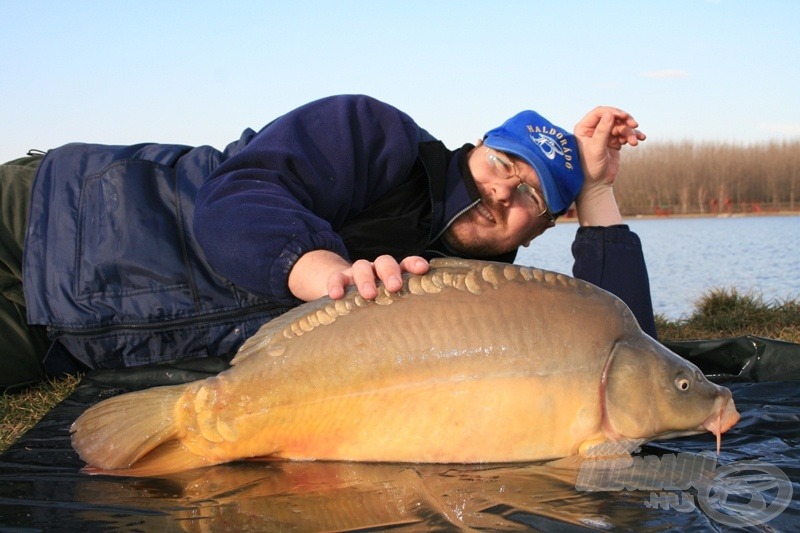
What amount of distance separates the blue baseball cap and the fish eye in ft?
3.72

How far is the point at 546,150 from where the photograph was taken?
116 inches

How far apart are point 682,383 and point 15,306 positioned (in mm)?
2282

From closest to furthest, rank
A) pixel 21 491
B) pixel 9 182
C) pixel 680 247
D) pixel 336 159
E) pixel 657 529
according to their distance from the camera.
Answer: pixel 657 529 < pixel 21 491 < pixel 336 159 < pixel 9 182 < pixel 680 247

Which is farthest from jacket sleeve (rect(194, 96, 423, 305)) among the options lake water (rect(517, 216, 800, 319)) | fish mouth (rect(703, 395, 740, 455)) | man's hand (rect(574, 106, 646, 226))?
lake water (rect(517, 216, 800, 319))

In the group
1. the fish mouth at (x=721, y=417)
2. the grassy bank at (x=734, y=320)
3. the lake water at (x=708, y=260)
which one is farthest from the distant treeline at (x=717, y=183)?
the fish mouth at (x=721, y=417)

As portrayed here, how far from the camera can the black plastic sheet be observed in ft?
4.92

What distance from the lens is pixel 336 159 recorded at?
8.38ft

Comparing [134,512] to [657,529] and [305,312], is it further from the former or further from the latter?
[657,529]

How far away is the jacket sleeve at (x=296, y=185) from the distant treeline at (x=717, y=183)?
2147 cm

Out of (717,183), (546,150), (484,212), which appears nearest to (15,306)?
(484,212)

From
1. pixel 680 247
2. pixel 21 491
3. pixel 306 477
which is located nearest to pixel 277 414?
pixel 306 477

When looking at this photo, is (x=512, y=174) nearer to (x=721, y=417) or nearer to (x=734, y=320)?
(x=721, y=417)

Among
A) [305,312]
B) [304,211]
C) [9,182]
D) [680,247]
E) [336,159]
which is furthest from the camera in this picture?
[680,247]

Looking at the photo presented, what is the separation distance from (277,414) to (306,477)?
0.16 meters
